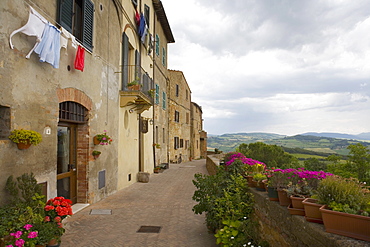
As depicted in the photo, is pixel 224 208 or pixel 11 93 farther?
pixel 224 208

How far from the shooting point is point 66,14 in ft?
20.7

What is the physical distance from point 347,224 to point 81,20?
766 centimetres

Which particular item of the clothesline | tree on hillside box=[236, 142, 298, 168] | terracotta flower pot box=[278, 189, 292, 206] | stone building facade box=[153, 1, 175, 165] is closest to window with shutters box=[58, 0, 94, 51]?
the clothesline

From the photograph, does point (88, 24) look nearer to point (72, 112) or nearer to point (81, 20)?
point (81, 20)

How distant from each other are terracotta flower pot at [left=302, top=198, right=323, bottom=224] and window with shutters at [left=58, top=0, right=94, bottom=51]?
251 inches

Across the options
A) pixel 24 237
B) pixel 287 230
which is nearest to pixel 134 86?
pixel 24 237

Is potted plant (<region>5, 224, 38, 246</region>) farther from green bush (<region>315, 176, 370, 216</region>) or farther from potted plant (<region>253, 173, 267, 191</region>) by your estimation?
green bush (<region>315, 176, 370, 216</region>)

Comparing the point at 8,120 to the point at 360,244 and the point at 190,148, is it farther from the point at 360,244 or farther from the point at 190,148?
the point at 190,148

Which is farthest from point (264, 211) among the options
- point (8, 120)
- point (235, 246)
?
point (8, 120)

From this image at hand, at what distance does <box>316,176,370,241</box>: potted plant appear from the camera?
7.29ft

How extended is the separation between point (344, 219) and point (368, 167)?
8.34 meters

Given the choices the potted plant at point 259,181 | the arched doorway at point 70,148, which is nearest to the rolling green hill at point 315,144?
the potted plant at point 259,181

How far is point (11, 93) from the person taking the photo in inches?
176

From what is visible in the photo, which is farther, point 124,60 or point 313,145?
point 313,145
